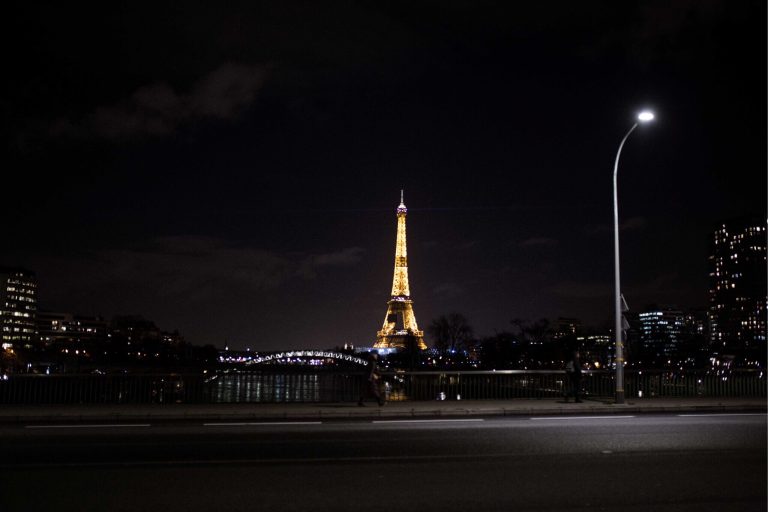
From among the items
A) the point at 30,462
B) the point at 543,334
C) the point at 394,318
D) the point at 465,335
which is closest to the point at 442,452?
the point at 30,462

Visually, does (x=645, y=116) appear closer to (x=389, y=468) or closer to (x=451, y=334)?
(x=389, y=468)

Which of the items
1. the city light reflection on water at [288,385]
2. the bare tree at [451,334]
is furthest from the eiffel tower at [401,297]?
the city light reflection on water at [288,385]

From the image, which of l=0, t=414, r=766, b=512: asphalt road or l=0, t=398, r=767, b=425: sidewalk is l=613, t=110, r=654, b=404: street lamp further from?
l=0, t=414, r=766, b=512: asphalt road

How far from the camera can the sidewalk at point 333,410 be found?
19859 millimetres

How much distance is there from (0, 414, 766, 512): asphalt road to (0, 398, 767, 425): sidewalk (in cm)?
259

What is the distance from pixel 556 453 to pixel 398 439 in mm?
3452

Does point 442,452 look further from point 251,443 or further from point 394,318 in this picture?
point 394,318

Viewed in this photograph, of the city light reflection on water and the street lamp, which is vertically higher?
the street lamp

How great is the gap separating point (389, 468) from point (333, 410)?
412 inches

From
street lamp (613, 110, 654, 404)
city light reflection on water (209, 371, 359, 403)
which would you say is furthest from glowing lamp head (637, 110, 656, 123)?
city light reflection on water (209, 371, 359, 403)

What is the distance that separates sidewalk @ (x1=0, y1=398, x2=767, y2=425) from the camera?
19859mm

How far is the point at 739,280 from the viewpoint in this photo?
191m

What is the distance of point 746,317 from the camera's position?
181500 millimetres

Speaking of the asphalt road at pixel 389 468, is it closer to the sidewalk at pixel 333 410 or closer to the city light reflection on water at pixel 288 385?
the sidewalk at pixel 333 410
